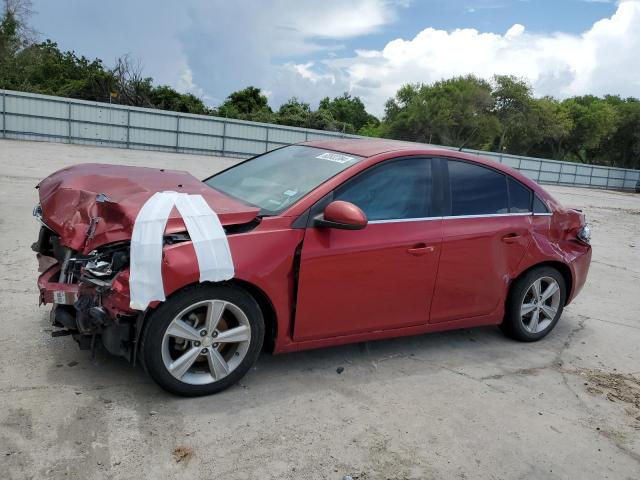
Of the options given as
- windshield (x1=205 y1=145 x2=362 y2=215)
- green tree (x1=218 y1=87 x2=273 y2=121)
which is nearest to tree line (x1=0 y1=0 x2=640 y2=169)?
green tree (x1=218 y1=87 x2=273 y2=121)

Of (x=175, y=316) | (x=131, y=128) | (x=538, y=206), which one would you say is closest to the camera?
(x=175, y=316)

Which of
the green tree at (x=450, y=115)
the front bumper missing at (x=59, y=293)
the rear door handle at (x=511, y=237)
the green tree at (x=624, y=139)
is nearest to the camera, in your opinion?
the front bumper missing at (x=59, y=293)

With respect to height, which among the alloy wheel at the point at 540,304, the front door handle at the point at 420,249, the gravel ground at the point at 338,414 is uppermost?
the front door handle at the point at 420,249

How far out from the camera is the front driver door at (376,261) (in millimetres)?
3619

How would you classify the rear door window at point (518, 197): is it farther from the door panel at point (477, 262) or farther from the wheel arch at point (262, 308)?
the wheel arch at point (262, 308)

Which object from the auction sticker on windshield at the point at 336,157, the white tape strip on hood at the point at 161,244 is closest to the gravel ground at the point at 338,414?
the white tape strip on hood at the point at 161,244

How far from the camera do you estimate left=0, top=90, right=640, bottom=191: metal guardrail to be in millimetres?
24734

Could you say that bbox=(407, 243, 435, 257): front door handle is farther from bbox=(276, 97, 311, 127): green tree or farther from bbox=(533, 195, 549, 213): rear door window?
bbox=(276, 97, 311, 127): green tree

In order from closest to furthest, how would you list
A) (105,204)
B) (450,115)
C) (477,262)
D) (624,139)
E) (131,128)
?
1. (105,204)
2. (477,262)
3. (131,128)
4. (450,115)
5. (624,139)

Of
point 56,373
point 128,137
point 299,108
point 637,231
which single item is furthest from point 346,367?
point 299,108

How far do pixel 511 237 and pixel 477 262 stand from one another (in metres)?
0.43

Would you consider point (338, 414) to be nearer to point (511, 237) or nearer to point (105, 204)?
point (105, 204)

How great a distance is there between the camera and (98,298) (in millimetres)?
3139

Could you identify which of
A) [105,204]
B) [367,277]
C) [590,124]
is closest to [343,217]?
[367,277]
